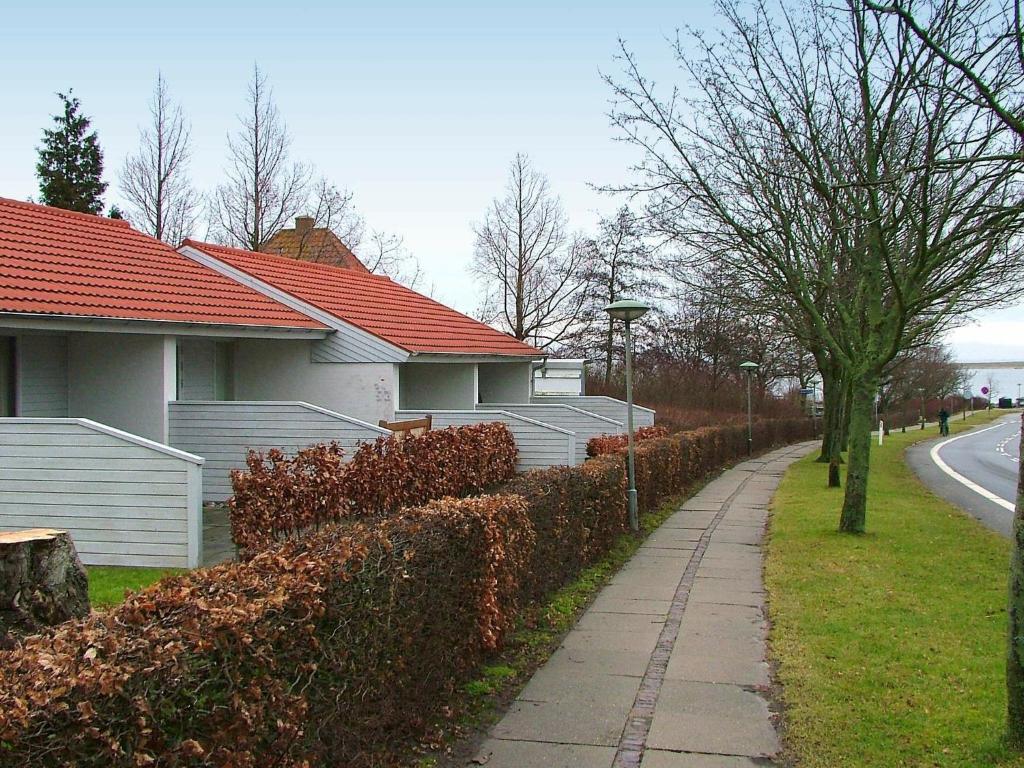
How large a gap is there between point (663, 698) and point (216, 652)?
3.43 m

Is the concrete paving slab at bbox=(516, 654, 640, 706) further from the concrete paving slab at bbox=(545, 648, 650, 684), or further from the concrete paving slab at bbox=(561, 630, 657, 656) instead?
the concrete paving slab at bbox=(561, 630, 657, 656)

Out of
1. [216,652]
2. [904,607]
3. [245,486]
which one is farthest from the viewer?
[245,486]

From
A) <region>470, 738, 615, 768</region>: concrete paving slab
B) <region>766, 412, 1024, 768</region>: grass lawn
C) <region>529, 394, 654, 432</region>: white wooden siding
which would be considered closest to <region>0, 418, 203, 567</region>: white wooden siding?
<region>470, 738, 615, 768</region>: concrete paving slab

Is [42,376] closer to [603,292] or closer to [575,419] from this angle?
[575,419]

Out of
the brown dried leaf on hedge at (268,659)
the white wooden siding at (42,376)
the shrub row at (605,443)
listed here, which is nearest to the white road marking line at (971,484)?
the shrub row at (605,443)

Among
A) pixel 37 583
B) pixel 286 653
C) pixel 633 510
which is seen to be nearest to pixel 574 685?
pixel 286 653

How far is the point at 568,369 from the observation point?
3170 centimetres

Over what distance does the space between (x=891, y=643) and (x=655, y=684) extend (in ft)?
6.44

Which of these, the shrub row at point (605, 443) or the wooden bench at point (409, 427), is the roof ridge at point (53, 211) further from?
the shrub row at point (605, 443)

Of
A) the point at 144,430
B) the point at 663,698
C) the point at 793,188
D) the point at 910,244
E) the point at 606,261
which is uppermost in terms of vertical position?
the point at 606,261

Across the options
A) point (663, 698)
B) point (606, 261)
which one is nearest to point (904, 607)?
point (663, 698)

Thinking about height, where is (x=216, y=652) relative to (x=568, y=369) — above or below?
below

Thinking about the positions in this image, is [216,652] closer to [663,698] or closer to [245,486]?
[663,698]

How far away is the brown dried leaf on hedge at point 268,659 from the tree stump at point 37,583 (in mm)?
1402
